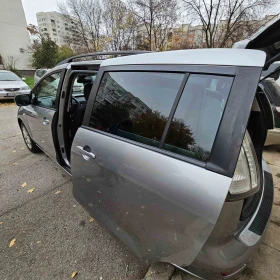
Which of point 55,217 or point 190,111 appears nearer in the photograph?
point 190,111

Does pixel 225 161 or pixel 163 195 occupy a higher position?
pixel 225 161

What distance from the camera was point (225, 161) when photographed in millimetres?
896

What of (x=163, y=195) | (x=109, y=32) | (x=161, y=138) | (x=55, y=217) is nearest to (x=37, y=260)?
(x=55, y=217)

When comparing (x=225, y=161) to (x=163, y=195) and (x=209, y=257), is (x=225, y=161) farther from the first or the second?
(x=209, y=257)

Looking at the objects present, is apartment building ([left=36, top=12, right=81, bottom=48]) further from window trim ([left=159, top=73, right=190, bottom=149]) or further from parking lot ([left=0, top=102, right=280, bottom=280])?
window trim ([left=159, top=73, right=190, bottom=149])

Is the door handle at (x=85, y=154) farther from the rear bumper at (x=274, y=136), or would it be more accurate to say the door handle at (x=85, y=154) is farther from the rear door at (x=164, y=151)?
the rear bumper at (x=274, y=136)

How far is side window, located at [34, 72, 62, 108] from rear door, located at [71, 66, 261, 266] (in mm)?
1279

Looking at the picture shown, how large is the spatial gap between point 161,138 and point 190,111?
249 mm

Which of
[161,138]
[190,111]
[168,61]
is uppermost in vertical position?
[168,61]

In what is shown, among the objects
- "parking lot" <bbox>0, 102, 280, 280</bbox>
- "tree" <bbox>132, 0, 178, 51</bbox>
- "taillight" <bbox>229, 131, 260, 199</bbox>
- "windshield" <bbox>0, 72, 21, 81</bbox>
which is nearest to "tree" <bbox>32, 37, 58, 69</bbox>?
"tree" <bbox>132, 0, 178, 51</bbox>

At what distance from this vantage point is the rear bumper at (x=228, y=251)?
1.00 m

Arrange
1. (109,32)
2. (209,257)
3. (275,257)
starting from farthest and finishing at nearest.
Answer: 1. (109,32)
2. (275,257)
3. (209,257)

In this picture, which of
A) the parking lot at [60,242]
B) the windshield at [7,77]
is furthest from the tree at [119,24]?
the parking lot at [60,242]

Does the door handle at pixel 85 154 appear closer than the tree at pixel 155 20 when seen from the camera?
Yes
